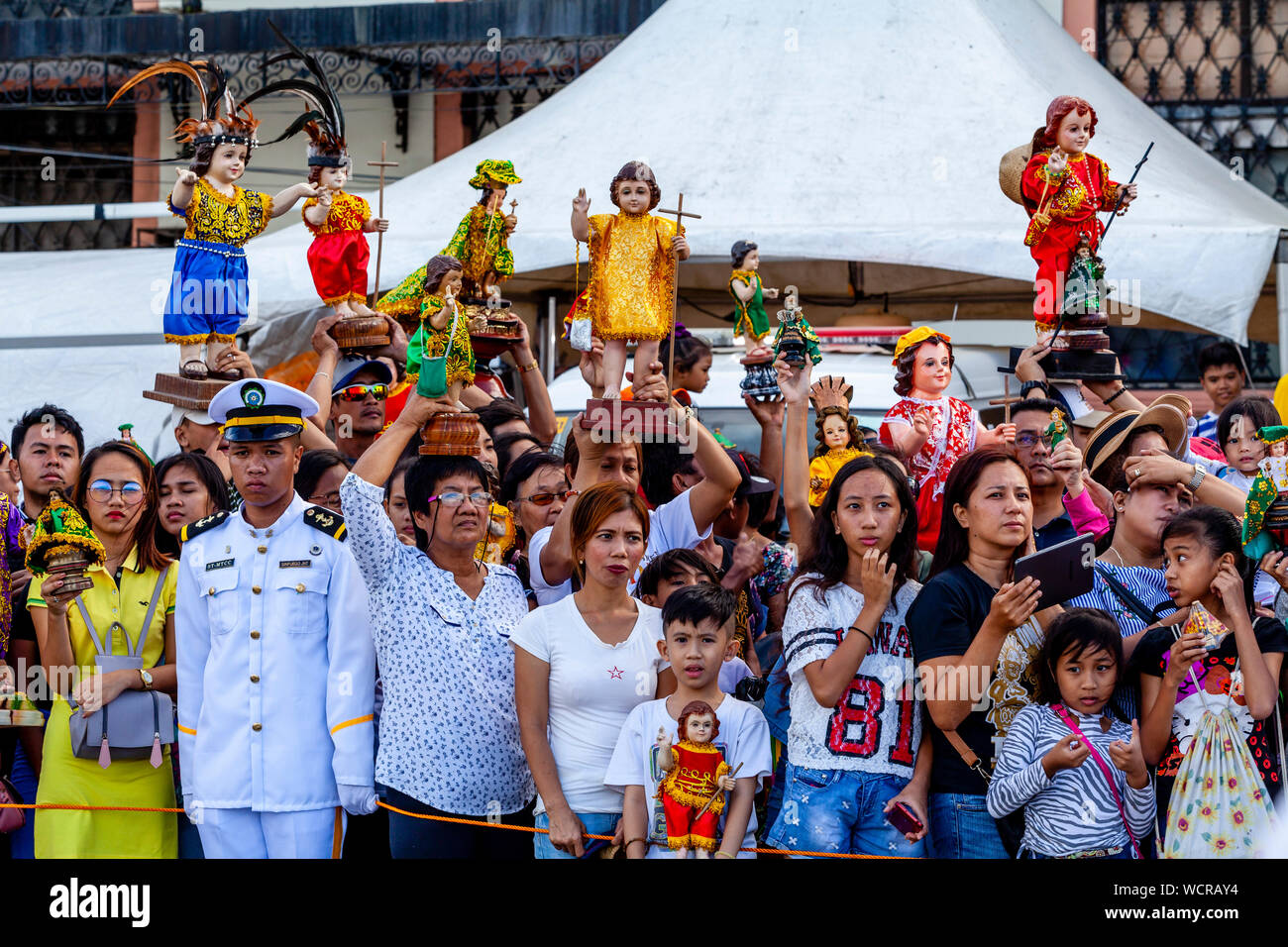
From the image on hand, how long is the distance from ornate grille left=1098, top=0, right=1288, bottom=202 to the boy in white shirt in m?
9.49

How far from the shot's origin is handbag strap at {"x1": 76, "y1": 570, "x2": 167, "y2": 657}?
166 inches

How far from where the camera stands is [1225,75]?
38.7 ft

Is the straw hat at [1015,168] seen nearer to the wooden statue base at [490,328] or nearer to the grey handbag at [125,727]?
the wooden statue base at [490,328]

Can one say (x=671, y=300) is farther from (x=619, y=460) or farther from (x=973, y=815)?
(x=973, y=815)

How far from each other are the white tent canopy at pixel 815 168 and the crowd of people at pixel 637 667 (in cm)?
360

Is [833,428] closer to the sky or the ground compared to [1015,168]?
closer to the ground

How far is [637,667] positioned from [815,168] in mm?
5162

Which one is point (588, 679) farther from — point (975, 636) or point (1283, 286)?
point (1283, 286)

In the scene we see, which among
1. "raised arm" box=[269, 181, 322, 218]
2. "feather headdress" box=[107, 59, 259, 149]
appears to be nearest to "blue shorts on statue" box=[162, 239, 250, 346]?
"raised arm" box=[269, 181, 322, 218]

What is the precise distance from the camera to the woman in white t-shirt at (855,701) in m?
3.56

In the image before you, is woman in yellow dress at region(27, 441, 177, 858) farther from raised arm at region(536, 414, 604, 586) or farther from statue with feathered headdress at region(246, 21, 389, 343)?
statue with feathered headdress at region(246, 21, 389, 343)

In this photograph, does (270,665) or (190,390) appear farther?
(190,390)

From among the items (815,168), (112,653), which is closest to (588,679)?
(112,653)

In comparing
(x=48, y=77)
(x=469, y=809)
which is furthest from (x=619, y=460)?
(x=48, y=77)
